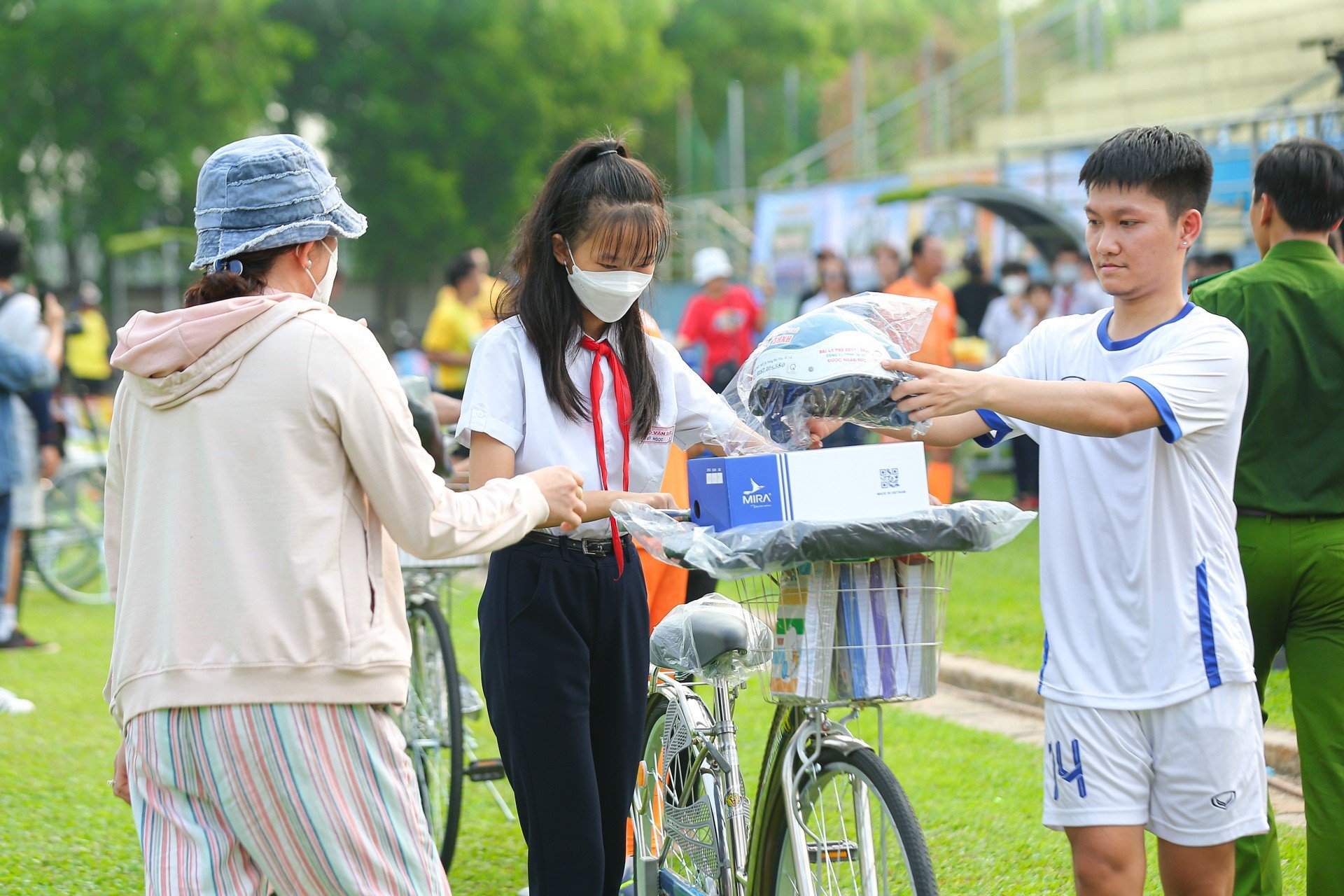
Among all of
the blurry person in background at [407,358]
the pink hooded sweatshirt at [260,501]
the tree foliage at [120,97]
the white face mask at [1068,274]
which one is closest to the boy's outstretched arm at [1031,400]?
the pink hooded sweatshirt at [260,501]

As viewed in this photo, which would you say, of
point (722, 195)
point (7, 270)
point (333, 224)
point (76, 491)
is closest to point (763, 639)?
point (333, 224)

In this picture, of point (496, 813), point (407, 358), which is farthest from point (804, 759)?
point (407, 358)

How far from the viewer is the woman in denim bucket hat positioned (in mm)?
2340

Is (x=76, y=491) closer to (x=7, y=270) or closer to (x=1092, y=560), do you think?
(x=7, y=270)

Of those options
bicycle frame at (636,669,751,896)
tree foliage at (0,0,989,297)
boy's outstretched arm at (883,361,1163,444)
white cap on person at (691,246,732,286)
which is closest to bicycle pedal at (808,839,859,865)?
bicycle frame at (636,669,751,896)

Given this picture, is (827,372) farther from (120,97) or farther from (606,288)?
(120,97)

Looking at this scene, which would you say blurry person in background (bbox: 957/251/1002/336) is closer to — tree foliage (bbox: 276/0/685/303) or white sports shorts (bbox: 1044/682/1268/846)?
white sports shorts (bbox: 1044/682/1268/846)

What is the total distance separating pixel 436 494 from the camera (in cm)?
245

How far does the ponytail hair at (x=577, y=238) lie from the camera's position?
3082mm

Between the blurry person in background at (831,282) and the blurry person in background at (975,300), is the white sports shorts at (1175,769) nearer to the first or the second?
the blurry person in background at (831,282)

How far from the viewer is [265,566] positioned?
2.34m

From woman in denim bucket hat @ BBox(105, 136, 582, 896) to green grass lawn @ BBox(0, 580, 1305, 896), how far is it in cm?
227

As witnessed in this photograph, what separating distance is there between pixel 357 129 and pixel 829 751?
3475 centimetres

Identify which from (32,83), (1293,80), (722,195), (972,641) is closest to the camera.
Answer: (972,641)
